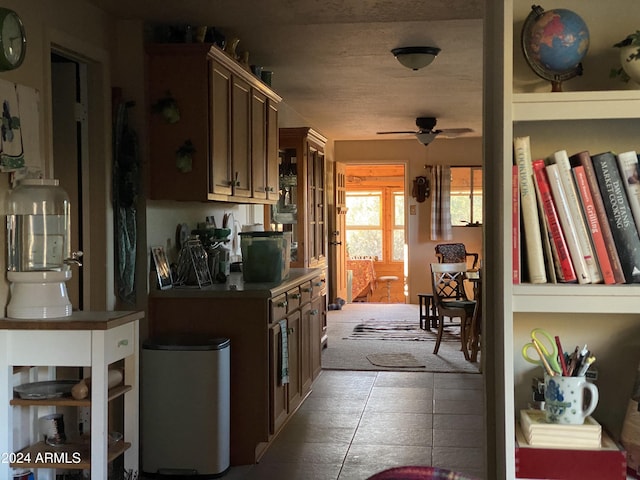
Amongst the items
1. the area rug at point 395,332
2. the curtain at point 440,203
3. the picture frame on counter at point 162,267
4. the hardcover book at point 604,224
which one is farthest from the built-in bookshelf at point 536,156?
the curtain at point 440,203

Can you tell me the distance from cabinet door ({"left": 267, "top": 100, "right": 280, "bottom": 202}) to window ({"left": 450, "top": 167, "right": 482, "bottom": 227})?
17.7 feet

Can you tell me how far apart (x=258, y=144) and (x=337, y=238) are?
5371mm

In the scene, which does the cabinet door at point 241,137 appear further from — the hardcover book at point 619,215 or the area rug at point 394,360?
the hardcover book at point 619,215

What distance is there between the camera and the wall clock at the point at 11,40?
2562 mm

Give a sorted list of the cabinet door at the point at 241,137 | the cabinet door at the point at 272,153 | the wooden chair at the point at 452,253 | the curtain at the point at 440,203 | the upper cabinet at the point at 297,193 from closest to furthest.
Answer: the cabinet door at the point at 241,137
the cabinet door at the point at 272,153
the upper cabinet at the point at 297,193
the wooden chair at the point at 452,253
the curtain at the point at 440,203

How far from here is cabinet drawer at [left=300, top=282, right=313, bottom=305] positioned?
194 inches

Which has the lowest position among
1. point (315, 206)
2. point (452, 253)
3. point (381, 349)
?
point (381, 349)

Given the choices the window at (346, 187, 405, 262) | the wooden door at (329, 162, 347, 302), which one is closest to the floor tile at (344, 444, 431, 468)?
the wooden door at (329, 162, 347, 302)

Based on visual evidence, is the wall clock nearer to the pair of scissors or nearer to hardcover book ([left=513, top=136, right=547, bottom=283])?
hardcover book ([left=513, top=136, right=547, bottom=283])

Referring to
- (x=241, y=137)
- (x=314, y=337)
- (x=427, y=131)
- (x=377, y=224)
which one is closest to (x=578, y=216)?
(x=241, y=137)

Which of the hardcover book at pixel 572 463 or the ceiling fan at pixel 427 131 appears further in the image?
the ceiling fan at pixel 427 131

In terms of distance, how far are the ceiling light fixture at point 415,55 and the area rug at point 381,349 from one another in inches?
109

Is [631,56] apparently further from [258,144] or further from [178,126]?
[258,144]

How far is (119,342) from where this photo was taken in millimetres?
2766
